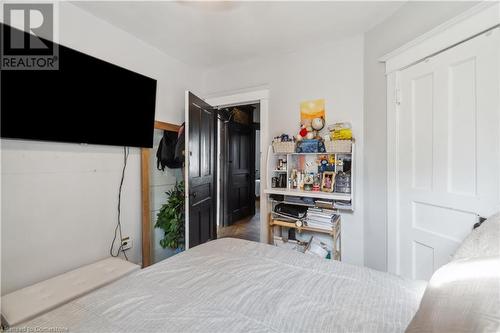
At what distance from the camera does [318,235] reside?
246 centimetres

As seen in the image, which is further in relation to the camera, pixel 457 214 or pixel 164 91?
pixel 164 91

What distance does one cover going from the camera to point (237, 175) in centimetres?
452

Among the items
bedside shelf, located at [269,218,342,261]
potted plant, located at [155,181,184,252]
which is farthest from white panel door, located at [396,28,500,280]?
potted plant, located at [155,181,184,252]

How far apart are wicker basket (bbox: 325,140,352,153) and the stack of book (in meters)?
0.59

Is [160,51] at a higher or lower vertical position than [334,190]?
higher

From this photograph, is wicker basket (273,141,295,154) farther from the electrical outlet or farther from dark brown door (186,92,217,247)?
the electrical outlet

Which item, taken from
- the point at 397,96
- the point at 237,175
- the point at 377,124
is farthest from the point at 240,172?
the point at 397,96

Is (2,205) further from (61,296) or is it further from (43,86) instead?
(43,86)

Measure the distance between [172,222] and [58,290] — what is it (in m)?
1.07

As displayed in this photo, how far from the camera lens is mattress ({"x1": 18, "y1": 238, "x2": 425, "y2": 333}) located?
0.77m

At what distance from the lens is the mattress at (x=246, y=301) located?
0.77m

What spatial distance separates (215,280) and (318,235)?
66.3 inches

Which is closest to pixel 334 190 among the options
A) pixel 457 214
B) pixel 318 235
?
pixel 318 235

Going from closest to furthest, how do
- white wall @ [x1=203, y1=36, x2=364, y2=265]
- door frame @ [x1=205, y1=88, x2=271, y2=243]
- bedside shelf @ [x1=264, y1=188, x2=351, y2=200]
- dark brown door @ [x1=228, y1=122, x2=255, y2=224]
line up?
1. bedside shelf @ [x1=264, y1=188, x2=351, y2=200]
2. white wall @ [x1=203, y1=36, x2=364, y2=265]
3. door frame @ [x1=205, y1=88, x2=271, y2=243]
4. dark brown door @ [x1=228, y1=122, x2=255, y2=224]
